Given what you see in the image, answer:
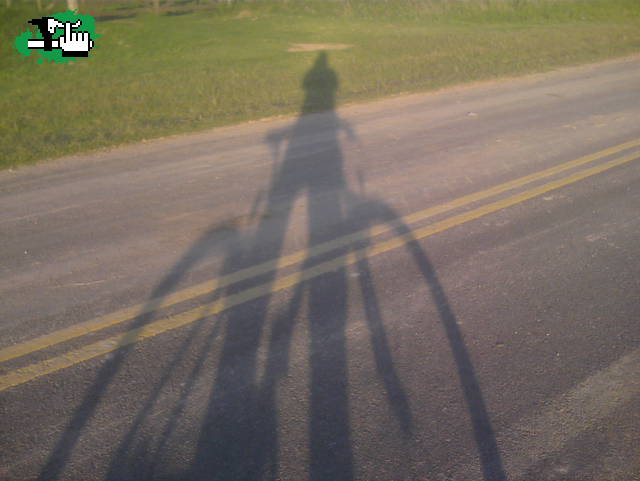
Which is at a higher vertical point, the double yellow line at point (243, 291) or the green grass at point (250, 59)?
the green grass at point (250, 59)

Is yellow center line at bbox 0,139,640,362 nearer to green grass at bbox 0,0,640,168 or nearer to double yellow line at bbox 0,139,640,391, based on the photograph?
double yellow line at bbox 0,139,640,391

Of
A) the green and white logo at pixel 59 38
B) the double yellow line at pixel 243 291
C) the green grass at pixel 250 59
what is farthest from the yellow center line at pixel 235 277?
the green and white logo at pixel 59 38

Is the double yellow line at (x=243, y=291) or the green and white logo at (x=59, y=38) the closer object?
the double yellow line at (x=243, y=291)

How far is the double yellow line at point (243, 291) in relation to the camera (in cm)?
407

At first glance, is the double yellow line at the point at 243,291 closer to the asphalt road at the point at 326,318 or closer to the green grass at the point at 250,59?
the asphalt road at the point at 326,318

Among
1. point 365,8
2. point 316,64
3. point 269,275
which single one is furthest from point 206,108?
point 365,8

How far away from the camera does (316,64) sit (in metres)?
18.7

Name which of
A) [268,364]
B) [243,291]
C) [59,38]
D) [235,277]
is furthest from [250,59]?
[268,364]

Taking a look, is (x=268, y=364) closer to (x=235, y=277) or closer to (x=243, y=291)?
(x=243, y=291)

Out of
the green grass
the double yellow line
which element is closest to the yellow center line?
the double yellow line

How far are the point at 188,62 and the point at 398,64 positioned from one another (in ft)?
22.2

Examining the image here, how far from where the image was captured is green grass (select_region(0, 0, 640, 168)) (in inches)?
464

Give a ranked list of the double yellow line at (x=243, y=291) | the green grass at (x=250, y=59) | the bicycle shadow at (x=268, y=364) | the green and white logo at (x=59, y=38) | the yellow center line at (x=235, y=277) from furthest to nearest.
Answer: the green and white logo at (x=59, y=38)
the green grass at (x=250, y=59)
the yellow center line at (x=235, y=277)
the double yellow line at (x=243, y=291)
the bicycle shadow at (x=268, y=364)

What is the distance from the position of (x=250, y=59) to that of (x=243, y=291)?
16948mm
